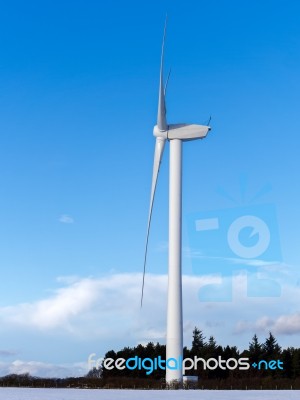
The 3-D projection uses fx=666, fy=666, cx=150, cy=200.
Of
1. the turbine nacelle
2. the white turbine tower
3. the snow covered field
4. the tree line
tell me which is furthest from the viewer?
the tree line

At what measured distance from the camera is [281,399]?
54.6m

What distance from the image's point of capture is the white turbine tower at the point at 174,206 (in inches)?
3022

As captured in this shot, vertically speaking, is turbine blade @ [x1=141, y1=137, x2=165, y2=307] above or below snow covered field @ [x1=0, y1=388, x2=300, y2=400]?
above

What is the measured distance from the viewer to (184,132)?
8319 cm

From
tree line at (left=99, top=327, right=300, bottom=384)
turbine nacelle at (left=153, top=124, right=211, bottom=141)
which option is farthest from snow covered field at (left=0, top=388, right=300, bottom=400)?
tree line at (left=99, top=327, right=300, bottom=384)

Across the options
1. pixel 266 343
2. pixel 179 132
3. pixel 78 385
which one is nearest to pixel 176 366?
pixel 78 385

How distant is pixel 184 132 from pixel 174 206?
10114mm

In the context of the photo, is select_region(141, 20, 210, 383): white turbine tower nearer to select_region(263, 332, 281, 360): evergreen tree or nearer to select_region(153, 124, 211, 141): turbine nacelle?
select_region(153, 124, 211, 141): turbine nacelle

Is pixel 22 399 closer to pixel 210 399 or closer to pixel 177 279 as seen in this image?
pixel 210 399

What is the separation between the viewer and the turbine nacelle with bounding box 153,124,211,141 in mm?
83062

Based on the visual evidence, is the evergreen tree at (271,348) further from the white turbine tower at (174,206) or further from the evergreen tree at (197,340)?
the white turbine tower at (174,206)

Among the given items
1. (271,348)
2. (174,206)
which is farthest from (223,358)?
(174,206)

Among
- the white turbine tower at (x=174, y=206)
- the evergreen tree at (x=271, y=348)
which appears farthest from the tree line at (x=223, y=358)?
the white turbine tower at (x=174, y=206)

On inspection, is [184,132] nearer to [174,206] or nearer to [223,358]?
[174,206]
